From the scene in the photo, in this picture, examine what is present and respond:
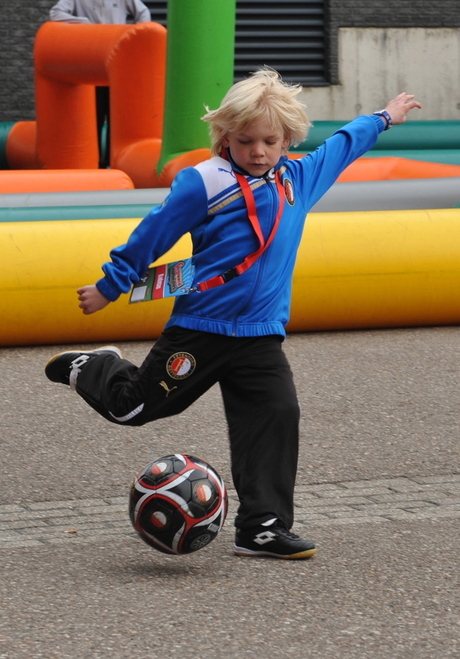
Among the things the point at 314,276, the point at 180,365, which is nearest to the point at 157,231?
the point at 180,365

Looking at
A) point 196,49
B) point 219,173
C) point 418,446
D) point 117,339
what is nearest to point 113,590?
point 219,173

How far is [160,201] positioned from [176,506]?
442cm

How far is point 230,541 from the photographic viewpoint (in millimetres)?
3650

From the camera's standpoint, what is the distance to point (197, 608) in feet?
9.95

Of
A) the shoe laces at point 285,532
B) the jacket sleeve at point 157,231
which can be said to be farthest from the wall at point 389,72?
the shoe laces at point 285,532

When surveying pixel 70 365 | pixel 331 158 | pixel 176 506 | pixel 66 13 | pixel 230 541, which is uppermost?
pixel 66 13

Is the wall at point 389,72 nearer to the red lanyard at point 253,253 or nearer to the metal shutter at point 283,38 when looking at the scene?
the metal shutter at point 283,38

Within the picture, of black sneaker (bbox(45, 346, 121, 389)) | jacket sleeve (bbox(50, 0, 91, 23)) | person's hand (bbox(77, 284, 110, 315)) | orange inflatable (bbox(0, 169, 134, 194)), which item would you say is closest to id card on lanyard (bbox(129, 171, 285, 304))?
person's hand (bbox(77, 284, 110, 315))

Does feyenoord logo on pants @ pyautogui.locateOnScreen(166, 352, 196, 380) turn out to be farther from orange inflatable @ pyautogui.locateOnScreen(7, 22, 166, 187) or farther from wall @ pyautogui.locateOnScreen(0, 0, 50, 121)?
wall @ pyautogui.locateOnScreen(0, 0, 50, 121)

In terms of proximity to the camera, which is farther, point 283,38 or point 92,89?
point 283,38

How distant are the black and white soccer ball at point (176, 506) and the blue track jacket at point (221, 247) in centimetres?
43

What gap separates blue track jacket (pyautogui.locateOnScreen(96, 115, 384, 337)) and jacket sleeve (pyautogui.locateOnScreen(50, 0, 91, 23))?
8130mm

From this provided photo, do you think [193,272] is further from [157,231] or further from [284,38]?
[284,38]

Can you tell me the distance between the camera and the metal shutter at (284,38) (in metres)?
17.5
